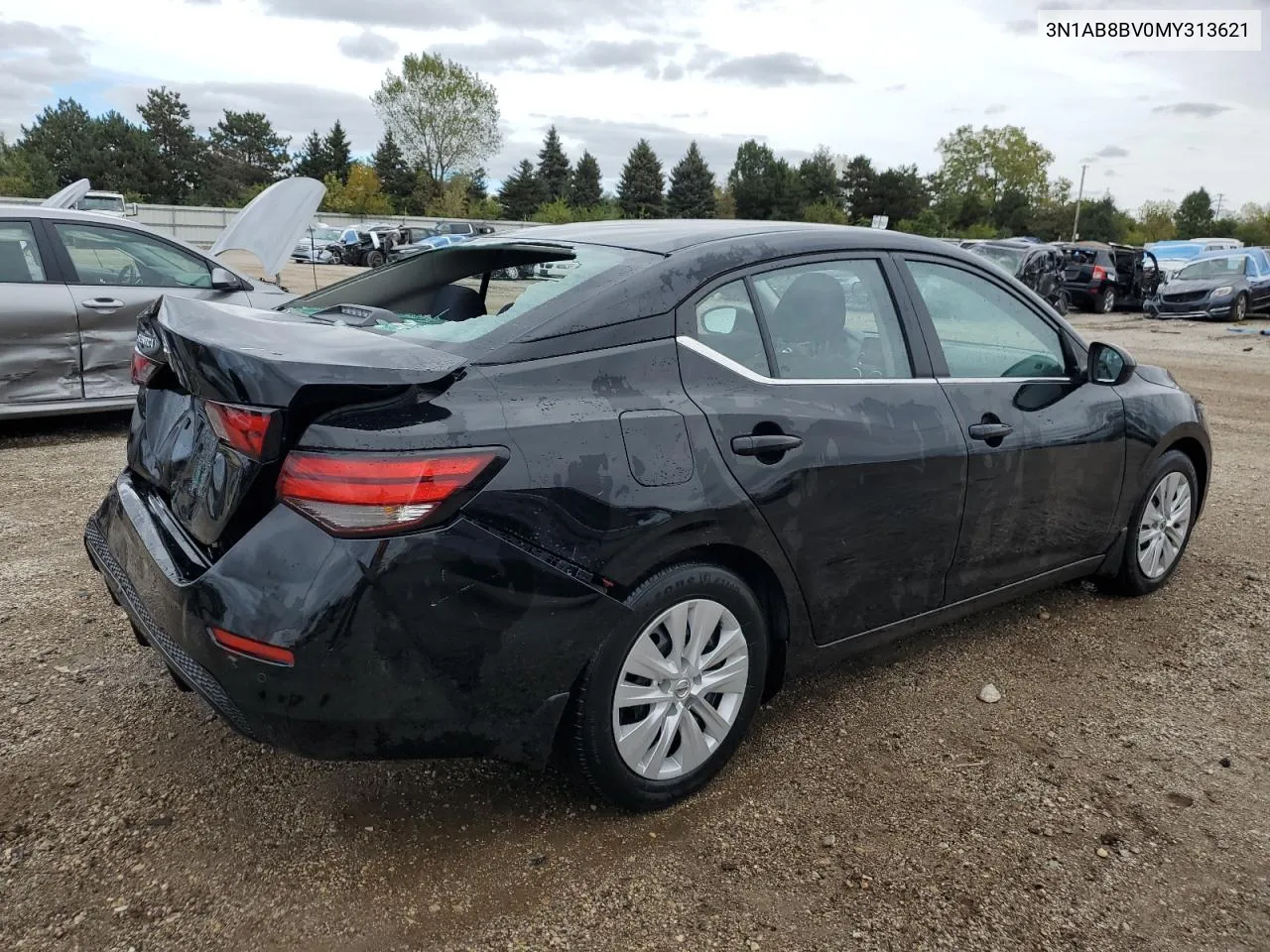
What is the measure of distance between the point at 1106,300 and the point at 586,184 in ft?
179

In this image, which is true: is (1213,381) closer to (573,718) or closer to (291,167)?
(573,718)

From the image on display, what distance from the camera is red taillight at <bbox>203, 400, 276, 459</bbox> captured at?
2162 mm

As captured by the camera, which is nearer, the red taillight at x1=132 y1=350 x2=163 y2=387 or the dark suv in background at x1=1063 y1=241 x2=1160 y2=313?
the red taillight at x1=132 y1=350 x2=163 y2=387

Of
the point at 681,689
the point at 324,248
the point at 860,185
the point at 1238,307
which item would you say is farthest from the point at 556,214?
the point at 681,689

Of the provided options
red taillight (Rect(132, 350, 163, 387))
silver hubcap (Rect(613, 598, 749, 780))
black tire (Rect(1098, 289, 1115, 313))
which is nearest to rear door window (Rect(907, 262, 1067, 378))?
silver hubcap (Rect(613, 598, 749, 780))

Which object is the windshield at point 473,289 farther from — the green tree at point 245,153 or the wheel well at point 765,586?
the green tree at point 245,153

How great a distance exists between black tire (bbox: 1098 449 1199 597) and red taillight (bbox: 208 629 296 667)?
11.5 feet

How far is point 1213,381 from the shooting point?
12.1 m

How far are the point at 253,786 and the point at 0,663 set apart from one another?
1.37 meters

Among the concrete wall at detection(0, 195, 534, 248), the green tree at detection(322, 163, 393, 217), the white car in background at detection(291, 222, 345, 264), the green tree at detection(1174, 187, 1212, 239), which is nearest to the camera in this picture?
the white car in background at detection(291, 222, 345, 264)

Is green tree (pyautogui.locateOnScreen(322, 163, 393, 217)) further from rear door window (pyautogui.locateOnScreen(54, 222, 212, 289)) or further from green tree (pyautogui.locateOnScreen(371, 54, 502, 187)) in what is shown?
rear door window (pyautogui.locateOnScreen(54, 222, 212, 289))

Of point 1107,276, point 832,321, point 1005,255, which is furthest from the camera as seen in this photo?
point 1107,276

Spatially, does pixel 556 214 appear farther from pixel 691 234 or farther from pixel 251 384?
pixel 251 384

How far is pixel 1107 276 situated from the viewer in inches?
875
